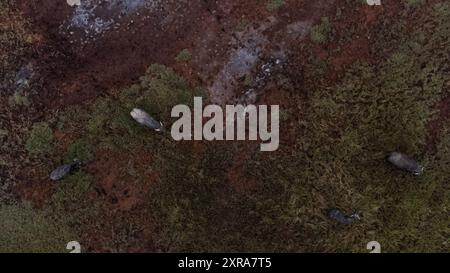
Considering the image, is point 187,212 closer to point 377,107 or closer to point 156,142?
point 156,142

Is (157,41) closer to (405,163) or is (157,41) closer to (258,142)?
(258,142)

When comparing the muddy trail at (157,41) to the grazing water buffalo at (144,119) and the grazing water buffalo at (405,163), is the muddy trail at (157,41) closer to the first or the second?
the grazing water buffalo at (144,119)

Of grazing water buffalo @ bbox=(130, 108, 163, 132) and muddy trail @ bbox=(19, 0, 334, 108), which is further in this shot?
muddy trail @ bbox=(19, 0, 334, 108)

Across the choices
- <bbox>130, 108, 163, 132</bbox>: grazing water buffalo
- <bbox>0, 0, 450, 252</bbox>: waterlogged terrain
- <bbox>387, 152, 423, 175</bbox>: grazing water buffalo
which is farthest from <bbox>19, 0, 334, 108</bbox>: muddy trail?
<bbox>387, 152, 423, 175</bbox>: grazing water buffalo

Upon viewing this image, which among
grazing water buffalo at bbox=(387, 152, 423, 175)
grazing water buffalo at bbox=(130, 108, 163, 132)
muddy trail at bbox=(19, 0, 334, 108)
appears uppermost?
muddy trail at bbox=(19, 0, 334, 108)

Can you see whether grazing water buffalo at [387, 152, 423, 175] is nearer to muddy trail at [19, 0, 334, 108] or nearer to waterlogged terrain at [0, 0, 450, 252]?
waterlogged terrain at [0, 0, 450, 252]

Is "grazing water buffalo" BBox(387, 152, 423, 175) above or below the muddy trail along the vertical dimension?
below

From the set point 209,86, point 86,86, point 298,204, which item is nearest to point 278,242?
point 298,204

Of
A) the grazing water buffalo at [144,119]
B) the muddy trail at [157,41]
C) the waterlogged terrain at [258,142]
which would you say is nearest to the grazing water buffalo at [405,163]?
the waterlogged terrain at [258,142]
